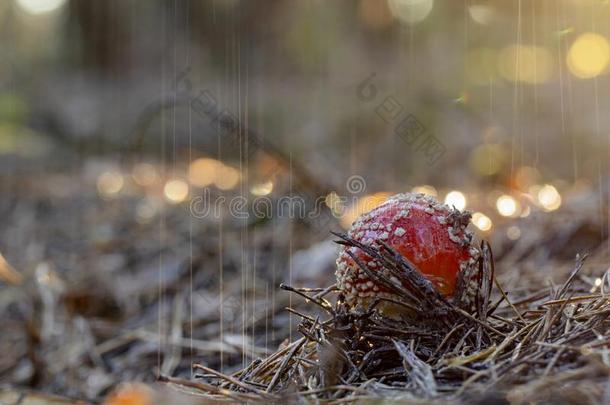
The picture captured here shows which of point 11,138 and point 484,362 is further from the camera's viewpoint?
point 11,138

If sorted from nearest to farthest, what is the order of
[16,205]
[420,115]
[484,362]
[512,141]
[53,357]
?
[484,362] < [53,357] < [16,205] < [512,141] < [420,115]

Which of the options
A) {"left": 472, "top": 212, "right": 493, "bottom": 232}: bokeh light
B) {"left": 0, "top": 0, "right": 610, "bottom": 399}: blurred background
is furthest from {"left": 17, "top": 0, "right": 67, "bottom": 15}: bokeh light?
{"left": 472, "top": 212, "right": 493, "bottom": 232}: bokeh light

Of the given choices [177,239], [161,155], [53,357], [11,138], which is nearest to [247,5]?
[161,155]

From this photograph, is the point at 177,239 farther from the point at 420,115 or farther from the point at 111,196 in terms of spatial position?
the point at 420,115

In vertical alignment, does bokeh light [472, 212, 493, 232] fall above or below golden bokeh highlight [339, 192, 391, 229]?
A: below

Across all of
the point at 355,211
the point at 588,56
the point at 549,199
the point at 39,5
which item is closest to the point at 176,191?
the point at 355,211

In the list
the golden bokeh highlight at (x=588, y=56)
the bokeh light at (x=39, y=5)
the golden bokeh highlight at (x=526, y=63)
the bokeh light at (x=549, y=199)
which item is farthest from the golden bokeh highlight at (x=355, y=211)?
the bokeh light at (x=39, y=5)

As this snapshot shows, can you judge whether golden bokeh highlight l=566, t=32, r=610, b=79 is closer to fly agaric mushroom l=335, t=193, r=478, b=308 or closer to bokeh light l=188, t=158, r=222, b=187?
bokeh light l=188, t=158, r=222, b=187
